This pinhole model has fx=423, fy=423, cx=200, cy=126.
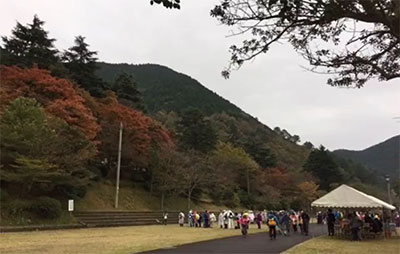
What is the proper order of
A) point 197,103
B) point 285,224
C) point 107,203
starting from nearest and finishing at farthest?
point 285,224
point 107,203
point 197,103

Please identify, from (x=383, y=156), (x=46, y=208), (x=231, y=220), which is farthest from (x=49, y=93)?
(x=383, y=156)

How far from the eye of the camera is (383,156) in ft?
365

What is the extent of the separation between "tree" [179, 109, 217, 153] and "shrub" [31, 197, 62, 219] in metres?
28.0

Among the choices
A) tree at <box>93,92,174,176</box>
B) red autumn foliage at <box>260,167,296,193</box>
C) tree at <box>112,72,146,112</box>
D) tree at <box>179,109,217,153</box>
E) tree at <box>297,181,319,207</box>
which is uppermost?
tree at <box>112,72,146,112</box>

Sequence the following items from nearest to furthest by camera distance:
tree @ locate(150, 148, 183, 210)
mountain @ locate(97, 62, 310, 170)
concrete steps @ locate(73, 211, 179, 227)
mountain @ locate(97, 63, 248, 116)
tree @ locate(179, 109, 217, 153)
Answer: concrete steps @ locate(73, 211, 179, 227), tree @ locate(150, 148, 183, 210), tree @ locate(179, 109, 217, 153), mountain @ locate(97, 62, 310, 170), mountain @ locate(97, 63, 248, 116)

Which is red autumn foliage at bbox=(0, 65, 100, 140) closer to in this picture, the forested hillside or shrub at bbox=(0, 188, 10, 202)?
the forested hillside

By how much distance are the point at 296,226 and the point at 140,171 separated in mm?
19598

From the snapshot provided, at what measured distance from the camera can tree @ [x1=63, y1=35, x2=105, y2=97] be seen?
4284 centimetres

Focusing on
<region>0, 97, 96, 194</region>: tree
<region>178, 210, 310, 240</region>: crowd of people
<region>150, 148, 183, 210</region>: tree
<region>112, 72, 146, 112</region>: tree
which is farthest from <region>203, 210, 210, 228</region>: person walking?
<region>112, 72, 146, 112</region>: tree

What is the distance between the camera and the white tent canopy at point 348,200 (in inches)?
729

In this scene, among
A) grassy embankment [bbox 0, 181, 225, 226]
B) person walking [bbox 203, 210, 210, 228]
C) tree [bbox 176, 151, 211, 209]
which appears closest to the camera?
grassy embankment [bbox 0, 181, 225, 226]

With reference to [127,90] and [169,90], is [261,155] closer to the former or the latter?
[127,90]

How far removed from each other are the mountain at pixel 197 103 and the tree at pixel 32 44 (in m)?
39.3

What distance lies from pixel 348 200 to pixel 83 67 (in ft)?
107
